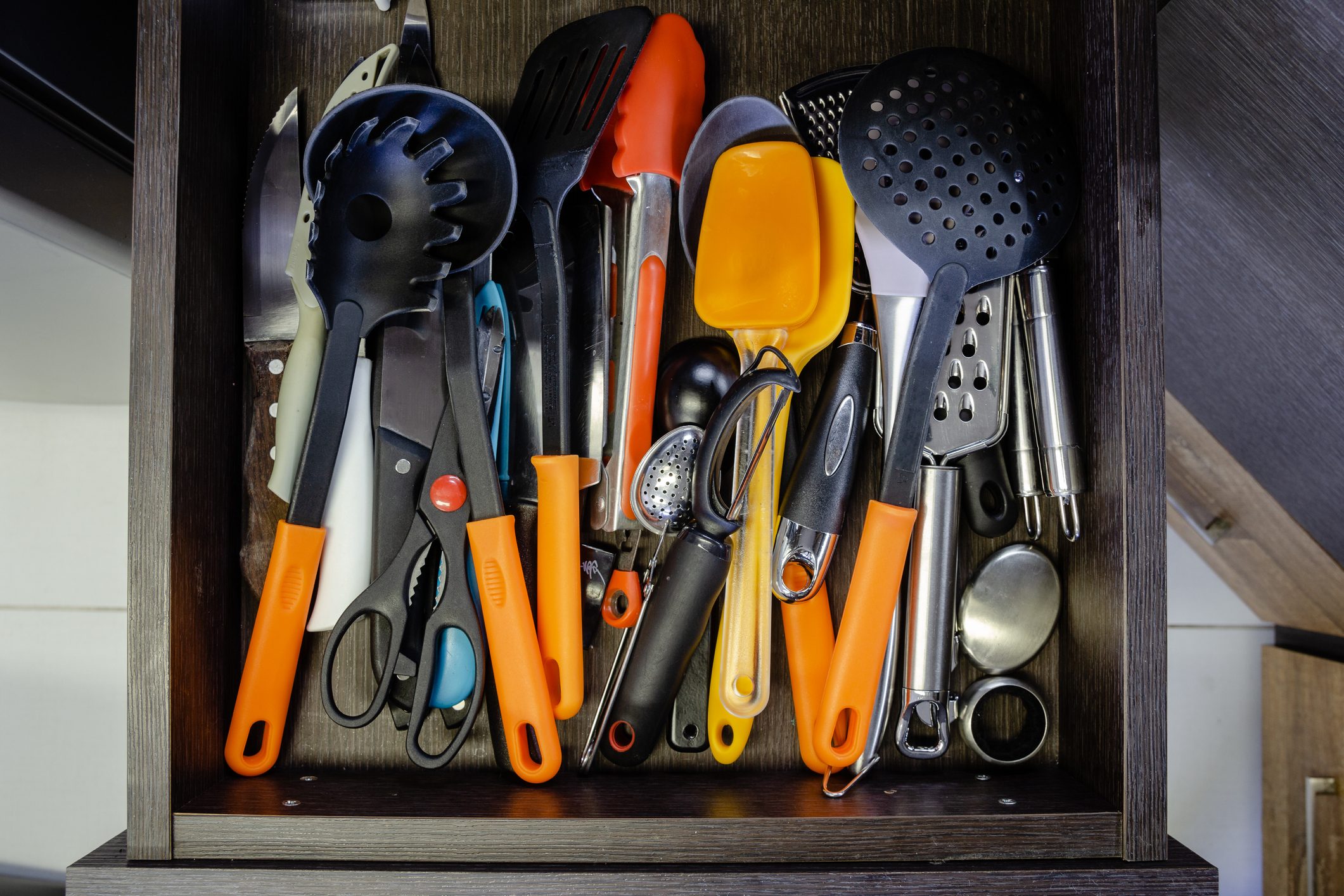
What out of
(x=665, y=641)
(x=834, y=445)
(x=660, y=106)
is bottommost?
(x=665, y=641)

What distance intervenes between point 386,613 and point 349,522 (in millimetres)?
61

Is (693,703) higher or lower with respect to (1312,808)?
higher

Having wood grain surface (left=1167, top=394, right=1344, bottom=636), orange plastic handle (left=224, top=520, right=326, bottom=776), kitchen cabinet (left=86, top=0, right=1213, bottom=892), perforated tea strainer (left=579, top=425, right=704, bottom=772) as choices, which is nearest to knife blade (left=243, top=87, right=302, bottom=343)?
kitchen cabinet (left=86, top=0, right=1213, bottom=892)

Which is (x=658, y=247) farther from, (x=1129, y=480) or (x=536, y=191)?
(x=1129, y=480)

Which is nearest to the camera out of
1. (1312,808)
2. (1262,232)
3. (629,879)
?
(629,879)

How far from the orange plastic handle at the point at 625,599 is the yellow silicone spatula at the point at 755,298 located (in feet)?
0.20

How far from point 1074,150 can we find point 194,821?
66 cm

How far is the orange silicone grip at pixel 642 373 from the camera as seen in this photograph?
20.6 inches

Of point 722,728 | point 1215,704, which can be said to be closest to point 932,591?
point 722,728

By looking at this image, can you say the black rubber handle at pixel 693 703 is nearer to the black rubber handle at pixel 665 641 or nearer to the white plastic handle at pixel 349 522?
the black rubber handle at pixel 665 641

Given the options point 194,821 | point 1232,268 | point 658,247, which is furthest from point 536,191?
point 1232,268

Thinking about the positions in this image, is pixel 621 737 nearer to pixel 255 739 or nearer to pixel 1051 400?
pixel 255 739

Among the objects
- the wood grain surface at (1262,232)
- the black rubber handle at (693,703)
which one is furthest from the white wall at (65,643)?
the wood grain surface at (1262,232)

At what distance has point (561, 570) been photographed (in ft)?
1.65
